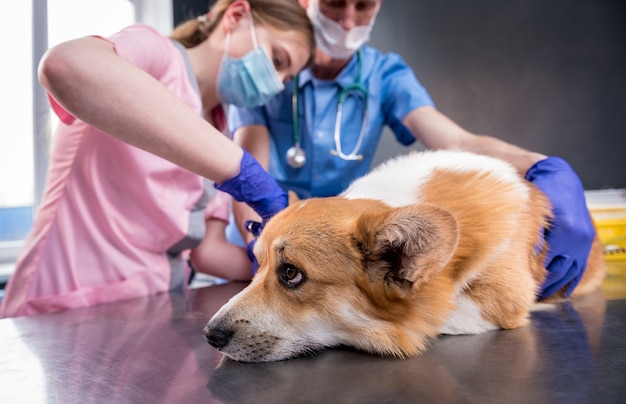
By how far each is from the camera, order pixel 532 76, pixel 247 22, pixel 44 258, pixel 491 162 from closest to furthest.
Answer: pixel 491 162, pixel 44 258, pixel 247 22, pixel 532 76

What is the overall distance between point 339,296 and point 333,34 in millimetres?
1224

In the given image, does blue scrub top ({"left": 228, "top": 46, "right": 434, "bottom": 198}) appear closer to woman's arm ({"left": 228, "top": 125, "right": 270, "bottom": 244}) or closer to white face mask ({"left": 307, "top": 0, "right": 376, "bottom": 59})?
woman's arm ({"left": 228, "top": 125, "right": 270, "bottom": 244})

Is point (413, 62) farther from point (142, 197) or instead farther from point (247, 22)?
point (142, 197)

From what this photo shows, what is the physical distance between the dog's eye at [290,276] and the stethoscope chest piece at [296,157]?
1.08 metres

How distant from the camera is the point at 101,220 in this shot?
1.49 meters

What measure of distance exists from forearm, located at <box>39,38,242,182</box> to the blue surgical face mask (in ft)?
1.83

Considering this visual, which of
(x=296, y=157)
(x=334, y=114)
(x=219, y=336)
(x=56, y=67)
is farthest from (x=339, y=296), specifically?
(x=334, y=114)

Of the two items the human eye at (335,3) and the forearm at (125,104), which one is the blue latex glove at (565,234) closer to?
the forearm at (125,104)

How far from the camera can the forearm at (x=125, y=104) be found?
1.01 m

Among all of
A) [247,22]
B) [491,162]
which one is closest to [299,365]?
[491,162]

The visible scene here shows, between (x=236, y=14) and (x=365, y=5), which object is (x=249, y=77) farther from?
(x=365, y=5)

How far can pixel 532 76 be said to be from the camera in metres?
2.75

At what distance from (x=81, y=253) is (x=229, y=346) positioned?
2.77 ft

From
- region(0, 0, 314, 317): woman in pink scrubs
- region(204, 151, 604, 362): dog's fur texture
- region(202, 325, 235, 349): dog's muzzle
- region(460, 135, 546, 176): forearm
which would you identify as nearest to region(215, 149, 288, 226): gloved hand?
region(0, 0, 314, 317): woman in pink scrubs
